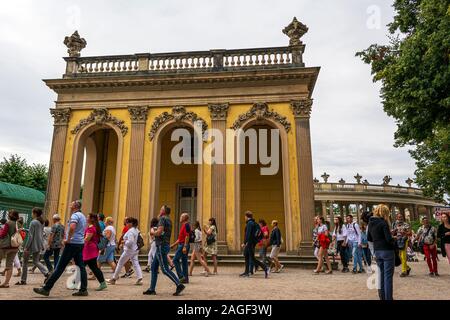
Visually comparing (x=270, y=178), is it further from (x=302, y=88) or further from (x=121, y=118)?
(x=121, y=118)

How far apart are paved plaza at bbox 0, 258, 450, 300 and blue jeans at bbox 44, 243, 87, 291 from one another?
0.31 meters

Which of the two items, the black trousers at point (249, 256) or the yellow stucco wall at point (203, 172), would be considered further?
the yellow stucco wall at point (203, 172)

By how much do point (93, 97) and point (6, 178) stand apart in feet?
69.7

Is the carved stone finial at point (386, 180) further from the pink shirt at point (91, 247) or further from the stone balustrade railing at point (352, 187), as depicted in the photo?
the pink shirt at point (91, 247)

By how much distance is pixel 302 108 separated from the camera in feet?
48.4

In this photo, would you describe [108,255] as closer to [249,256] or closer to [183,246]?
[183,246]

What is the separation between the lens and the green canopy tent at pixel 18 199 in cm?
1592

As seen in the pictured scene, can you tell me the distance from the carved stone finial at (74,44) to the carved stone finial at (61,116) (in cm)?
317

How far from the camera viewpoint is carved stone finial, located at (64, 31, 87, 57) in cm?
1698

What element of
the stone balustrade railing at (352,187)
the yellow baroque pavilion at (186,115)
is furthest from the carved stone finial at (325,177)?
the yellow baroque pavilion at (186,115)

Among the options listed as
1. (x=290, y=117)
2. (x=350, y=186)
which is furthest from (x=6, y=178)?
(x=350, y=186)

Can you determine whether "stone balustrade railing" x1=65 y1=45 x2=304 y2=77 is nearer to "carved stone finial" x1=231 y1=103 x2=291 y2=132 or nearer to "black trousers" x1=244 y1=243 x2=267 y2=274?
"carved stone finial" x1=231 y1=103 x2=291 y2=132

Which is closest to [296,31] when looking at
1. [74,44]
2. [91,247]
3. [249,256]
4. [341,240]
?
[341,240]

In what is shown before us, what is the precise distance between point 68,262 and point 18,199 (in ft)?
42.4
